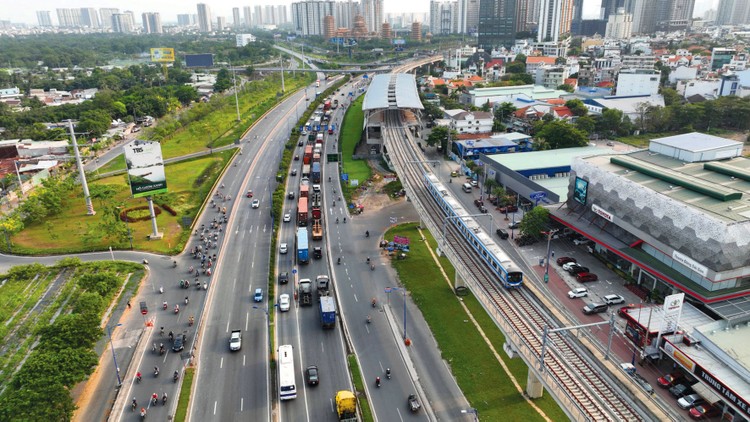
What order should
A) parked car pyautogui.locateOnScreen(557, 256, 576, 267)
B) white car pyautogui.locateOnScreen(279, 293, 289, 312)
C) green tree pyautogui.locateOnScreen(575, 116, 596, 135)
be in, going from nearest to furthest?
white car pyautogui.locateOnScreen(279, 293, 289, 312)
parked car pyautogui.locateOnScreen(557, 256, 576, 267)
green tree pyautogui.locateOnScreen(575, 116, 596, 135)

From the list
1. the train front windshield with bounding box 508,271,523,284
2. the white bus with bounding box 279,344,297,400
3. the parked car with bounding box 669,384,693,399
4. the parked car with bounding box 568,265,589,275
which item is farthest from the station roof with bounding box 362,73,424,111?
the parked car with bounding box 669,384,693,399

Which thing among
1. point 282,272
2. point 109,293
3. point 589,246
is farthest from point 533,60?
point 109,293

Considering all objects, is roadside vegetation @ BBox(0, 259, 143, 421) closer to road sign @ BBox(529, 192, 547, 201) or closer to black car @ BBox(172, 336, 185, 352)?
black car @ BBox(172, 336, 185, 352)

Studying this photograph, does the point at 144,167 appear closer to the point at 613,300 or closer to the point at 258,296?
the point at 258,296

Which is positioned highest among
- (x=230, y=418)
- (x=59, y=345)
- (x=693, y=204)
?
(x=693, y=204)

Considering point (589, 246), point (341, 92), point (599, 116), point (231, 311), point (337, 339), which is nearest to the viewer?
point (337, 339)

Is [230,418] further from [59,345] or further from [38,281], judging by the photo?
[38,281]
